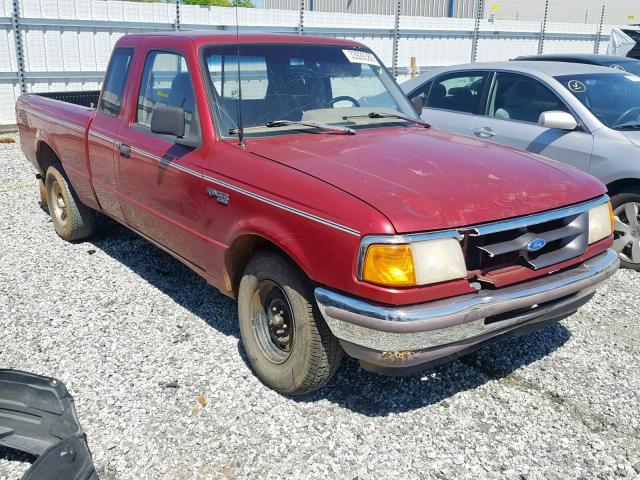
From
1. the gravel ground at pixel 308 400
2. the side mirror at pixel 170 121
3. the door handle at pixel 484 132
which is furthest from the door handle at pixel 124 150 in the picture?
the door handle at pixel 484 132

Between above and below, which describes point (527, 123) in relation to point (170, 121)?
below

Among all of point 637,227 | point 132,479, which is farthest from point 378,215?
point 637,227

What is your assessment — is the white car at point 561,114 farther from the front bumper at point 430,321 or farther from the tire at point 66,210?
the tire at point 66,210

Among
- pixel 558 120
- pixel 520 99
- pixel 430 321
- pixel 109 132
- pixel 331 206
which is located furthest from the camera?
pixel 520 99

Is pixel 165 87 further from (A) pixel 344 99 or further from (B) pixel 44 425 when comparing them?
(B) pixel 44 425

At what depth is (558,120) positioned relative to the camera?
5.43m

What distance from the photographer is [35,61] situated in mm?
11938

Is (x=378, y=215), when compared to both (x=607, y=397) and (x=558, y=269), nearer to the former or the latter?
(x=558, y=269)

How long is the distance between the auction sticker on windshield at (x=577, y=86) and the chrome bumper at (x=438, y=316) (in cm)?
337

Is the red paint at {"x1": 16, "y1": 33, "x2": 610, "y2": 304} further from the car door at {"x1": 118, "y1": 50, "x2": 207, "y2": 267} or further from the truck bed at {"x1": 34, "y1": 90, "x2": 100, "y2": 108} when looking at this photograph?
the truck bed at {"x1": 34, "y1": 90, "x2": 100, "y2": 108}

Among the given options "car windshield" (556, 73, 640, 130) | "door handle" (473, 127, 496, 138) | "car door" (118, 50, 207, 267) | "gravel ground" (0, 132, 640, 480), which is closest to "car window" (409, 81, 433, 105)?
"door handle" (473, 127, 496, 138)

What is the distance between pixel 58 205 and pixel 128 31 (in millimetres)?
7969

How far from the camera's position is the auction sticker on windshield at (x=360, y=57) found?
4.36 m

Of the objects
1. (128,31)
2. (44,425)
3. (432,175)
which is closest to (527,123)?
(432,175)
